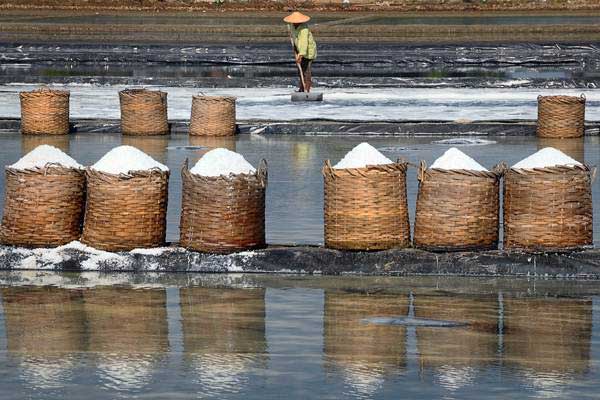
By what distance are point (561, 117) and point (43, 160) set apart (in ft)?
40.1

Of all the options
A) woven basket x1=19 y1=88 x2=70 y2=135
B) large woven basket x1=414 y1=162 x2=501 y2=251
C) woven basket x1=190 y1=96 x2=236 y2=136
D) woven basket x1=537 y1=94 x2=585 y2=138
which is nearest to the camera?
large woven basket x1=414 y1=162 x2=501 y2=251

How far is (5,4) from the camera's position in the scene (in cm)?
6925

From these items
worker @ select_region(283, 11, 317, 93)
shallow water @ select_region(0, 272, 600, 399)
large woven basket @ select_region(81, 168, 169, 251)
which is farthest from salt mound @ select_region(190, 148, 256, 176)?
worker @ select_region(283, 11, 317, 93)

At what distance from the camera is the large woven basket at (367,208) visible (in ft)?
37.4

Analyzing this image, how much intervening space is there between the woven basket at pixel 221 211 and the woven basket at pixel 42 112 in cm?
1218

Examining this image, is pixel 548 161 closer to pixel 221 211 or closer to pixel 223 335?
pixel 221 211

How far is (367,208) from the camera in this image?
11391mm

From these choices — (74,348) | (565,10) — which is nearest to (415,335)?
(74,348)

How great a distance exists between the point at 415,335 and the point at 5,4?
205ft

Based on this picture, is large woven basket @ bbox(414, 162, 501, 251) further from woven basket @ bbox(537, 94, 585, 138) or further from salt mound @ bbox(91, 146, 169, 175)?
woven basket @ bbox(537, 94, 585, 138)

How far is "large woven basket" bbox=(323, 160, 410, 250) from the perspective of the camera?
11.4 meters

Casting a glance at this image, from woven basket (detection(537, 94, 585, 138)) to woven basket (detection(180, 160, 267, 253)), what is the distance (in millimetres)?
11656

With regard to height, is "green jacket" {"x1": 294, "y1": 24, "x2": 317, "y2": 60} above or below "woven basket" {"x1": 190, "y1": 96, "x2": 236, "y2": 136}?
above

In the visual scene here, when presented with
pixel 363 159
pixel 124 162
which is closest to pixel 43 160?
pixel 124 162
